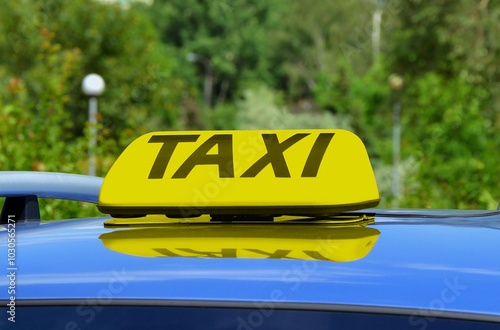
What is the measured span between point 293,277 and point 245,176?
1.02 ft

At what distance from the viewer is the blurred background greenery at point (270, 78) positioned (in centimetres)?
729

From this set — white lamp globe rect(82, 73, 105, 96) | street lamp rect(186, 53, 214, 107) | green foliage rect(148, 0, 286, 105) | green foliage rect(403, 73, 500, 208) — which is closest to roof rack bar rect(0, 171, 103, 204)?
green foliage rect(403, 73, 500, 208)

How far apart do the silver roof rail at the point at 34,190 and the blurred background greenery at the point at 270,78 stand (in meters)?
3.46

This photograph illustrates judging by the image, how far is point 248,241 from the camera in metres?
1.35

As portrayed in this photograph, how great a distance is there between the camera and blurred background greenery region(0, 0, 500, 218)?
729 cm

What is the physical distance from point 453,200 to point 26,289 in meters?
6.24

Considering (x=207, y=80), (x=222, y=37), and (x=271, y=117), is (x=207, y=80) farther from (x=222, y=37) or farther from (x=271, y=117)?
(x=271, y=117)

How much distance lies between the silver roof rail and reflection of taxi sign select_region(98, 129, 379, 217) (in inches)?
9.6

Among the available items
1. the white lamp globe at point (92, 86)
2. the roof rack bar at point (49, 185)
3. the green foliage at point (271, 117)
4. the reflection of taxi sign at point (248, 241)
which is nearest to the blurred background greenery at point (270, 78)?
the green foliage at point (271, 117)

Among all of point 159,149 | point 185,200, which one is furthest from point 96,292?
point 159,149

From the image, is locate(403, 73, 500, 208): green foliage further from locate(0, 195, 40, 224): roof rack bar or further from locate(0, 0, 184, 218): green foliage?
locate(0, 0, 184, 218): green foliage

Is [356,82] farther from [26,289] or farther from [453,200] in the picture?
[26,289]

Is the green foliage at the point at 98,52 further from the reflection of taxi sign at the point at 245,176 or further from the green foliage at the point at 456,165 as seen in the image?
the reflection of taxi sign at the point at 245,176

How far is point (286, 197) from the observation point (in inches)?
57.3
